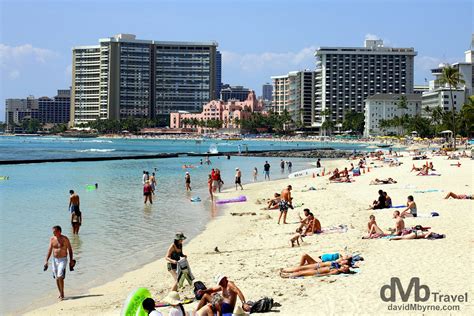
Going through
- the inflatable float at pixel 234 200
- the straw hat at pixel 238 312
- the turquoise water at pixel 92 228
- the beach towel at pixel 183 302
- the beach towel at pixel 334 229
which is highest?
the beach towel at pixel 334 229

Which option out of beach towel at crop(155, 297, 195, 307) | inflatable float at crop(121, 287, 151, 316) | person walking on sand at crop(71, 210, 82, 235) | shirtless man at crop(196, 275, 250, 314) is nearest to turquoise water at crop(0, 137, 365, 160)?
person walking on sand at crop(71, 210, 82, 235)

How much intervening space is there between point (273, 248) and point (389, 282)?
5.20 metres

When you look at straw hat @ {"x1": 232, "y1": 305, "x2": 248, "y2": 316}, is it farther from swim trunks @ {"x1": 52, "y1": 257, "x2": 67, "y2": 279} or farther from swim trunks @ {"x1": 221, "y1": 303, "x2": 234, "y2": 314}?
swim trunks @ {"x1": 52, "y1": 257, "x2": 67, "y2": 279}

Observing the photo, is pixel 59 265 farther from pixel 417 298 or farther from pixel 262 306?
pixel 417 298

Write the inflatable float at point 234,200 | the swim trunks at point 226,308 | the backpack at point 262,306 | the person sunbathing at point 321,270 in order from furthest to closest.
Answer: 1. the inflatable float at point 234,200
2. the person sunbathing at point 321,270
3. the backpack at point 262,306
4. the swim trunks at point 226,308

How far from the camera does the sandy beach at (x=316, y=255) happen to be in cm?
1028

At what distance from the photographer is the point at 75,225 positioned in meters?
19.5

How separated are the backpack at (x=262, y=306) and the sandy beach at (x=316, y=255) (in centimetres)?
17

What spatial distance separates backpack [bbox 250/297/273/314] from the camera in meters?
9.80

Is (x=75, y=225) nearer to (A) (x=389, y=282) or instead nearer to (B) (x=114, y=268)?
(B) (x=114, y=268)

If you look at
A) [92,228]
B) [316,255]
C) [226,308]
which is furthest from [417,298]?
[92,228]

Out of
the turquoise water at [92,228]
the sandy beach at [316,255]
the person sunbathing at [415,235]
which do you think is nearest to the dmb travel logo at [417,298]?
the sandy beach at [316,255]

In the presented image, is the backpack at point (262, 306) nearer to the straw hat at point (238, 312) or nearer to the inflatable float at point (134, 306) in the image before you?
the straw hat at point (238, 312)

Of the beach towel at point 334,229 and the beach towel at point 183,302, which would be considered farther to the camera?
the beach towel at point 334,229
